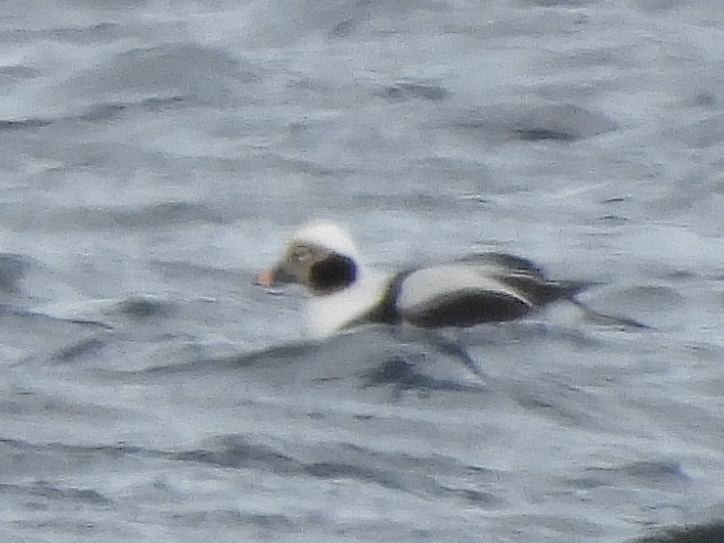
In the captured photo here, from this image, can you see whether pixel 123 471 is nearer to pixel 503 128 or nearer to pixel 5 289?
pixel 5 289

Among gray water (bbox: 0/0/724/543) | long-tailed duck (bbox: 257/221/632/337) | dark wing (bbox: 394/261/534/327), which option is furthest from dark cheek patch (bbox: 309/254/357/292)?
dark wing (bbox: 394/261/534/327)

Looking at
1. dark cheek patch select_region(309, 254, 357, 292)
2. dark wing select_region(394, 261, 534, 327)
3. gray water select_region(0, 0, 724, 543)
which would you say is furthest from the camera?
dark cheek patch select_region(309, 254, 357, 292)

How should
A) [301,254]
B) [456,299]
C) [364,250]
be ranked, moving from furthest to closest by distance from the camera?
[364,250], [301,254], [456,299]

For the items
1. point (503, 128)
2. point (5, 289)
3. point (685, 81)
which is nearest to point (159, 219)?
point (5, 289)

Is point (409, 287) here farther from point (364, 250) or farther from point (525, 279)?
point (364, 250)

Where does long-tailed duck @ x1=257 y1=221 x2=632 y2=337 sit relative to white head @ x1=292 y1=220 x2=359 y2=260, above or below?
below

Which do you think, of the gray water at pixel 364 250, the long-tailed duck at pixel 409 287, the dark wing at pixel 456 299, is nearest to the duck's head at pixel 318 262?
the long-tailed duck at pixel 409 287

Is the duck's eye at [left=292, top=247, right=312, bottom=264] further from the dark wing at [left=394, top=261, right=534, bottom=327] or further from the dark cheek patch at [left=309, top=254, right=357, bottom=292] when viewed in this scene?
the dark wing at [left=394, top=261, right=534, bottom=327]

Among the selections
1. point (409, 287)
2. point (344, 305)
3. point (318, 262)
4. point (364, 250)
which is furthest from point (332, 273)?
point (364, 250)
